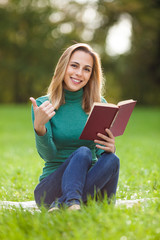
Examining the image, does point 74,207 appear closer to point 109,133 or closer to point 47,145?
point 47,145

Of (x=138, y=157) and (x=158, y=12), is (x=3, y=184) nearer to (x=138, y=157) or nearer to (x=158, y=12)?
(x=138, y=157)

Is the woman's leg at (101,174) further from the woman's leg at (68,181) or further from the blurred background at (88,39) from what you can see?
the blurred background at (88,39)

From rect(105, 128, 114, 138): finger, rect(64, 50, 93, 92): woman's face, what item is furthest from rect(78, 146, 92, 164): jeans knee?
rect(64, 50, 93, 92): woman's face

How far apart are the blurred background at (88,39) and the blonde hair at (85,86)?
63.4ft

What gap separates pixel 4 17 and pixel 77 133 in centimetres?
2247

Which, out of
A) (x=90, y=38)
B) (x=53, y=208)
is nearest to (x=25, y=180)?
(x=53, y=208)

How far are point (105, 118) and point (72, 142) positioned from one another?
49cm

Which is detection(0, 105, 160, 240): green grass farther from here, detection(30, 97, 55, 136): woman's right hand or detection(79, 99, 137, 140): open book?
detection(30, 97, 55, 136): woman's right hand

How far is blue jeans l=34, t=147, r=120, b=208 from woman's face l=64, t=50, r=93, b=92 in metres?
0.67

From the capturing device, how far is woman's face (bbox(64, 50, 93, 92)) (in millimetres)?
3016

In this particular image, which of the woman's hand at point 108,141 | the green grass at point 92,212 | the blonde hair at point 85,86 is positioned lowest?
the green grass at point 92,212

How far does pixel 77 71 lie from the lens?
301 cm

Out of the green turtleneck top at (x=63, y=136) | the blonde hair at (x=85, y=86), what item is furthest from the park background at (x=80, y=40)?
the green turtleneck top at (x=63, y=136)

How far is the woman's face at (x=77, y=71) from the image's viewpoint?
302 cm
